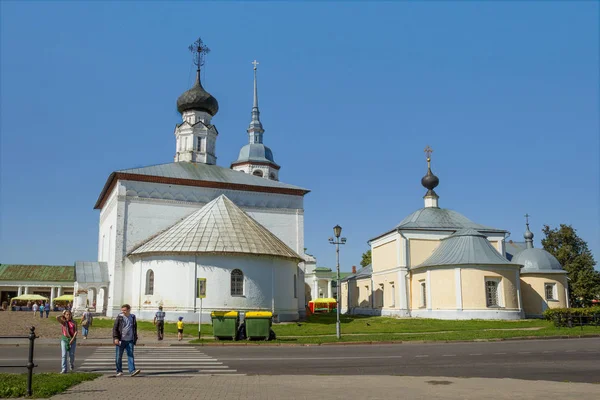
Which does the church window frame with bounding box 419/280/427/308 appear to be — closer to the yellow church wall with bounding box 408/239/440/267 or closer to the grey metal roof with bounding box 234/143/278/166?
the yellow church wall with bounding box 408/239/440/267

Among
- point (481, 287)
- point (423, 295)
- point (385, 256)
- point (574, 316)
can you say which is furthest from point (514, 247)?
point (574, 316)

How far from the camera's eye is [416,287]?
1660 inches

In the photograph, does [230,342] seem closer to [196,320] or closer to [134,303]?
[196,320]

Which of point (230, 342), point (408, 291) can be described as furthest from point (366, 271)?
point (230, 342)

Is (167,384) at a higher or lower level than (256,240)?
lower

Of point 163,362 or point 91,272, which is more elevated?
point 91,272

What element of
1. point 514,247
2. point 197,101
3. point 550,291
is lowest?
point 550,291

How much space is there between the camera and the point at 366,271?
55.7 m

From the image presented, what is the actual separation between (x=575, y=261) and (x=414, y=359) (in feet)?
163

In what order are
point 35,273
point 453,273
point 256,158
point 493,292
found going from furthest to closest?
point 35,273 → point 256,158 → point 453,273 → point 493,292

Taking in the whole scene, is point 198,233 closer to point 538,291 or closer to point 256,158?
point 538,291

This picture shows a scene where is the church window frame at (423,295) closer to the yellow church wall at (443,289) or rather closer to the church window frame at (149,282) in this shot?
the yellow church wall at (443,289)

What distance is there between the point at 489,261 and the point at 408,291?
812 centimetres

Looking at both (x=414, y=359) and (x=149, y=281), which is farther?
(x=149, y=281)
